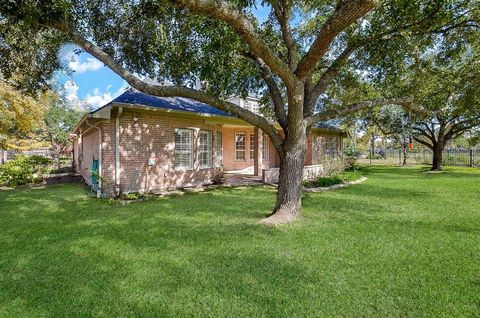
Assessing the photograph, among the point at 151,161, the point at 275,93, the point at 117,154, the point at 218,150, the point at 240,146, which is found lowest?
the point at 151,161

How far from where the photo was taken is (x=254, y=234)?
520cm

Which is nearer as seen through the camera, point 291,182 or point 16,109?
point 291,182

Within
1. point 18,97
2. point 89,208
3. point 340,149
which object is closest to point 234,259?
point 89,208

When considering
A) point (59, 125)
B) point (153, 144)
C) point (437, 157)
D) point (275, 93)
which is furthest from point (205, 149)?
point (59, 125)

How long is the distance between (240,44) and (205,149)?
229 inches

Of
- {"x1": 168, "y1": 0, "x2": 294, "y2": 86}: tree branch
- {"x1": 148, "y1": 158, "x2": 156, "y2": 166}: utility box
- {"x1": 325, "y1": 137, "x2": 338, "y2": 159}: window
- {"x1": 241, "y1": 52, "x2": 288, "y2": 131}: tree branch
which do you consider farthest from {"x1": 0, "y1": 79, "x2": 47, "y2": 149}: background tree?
{"x1": 325, "y1": 137, "x2": 338, "y2": 159}: window

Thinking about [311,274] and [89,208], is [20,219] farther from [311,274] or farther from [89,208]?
[311,274]

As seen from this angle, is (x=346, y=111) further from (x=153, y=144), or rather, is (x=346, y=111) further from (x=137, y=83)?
(x=153, y=144)

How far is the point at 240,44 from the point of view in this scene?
6.72 meters

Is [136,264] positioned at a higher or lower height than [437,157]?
lower

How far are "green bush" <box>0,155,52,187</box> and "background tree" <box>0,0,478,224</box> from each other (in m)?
6.15

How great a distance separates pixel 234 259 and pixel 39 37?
8289 mm

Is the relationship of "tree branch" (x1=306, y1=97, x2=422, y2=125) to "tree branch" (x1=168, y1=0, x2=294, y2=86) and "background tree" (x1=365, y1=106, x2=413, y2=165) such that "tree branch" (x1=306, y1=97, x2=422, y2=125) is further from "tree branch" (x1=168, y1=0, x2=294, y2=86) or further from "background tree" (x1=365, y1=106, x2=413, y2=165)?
"background tree" (x1=365, y1=106, x2=413, y2=165)

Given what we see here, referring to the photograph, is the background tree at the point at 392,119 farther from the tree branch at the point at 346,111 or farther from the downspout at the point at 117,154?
the downspout at the point at 117,154
